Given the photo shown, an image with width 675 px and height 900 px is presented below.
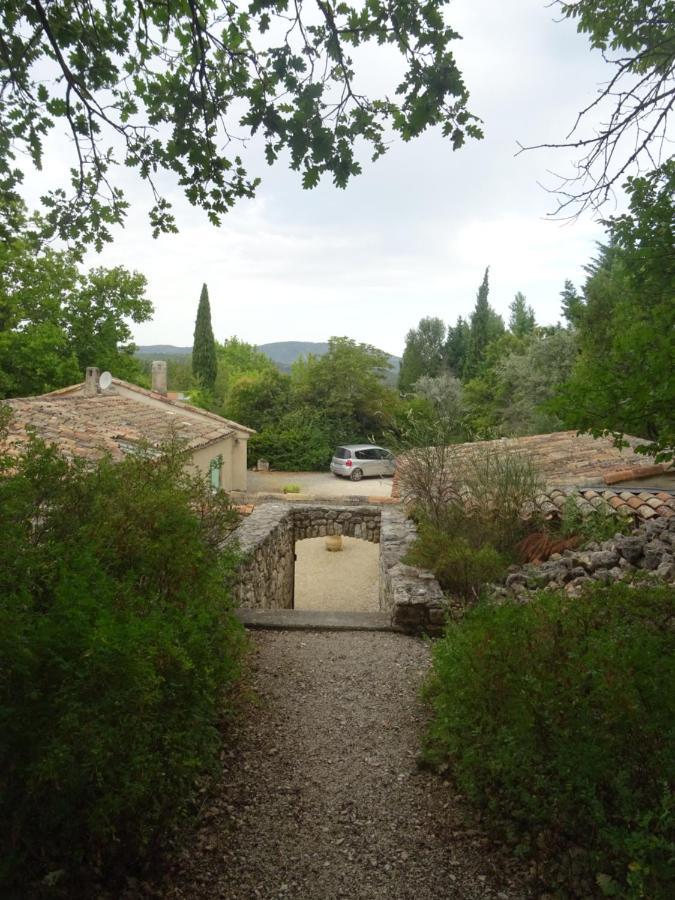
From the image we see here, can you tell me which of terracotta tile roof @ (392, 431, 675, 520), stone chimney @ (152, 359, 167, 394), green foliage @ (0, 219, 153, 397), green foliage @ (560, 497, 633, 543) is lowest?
green foliage @ (560, 497, 633, 543)

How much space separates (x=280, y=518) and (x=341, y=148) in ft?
21.1

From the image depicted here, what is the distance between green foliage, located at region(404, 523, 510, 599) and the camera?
19.0 ft

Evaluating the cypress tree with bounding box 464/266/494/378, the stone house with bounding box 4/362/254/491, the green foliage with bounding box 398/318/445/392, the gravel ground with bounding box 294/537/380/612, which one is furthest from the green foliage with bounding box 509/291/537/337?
the gravel ground with bounding box 294/537/380/612

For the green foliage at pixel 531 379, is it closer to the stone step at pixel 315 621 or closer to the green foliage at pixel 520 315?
the green foliage at pixel 520 315

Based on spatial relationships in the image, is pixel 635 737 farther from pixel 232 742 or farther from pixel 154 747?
pixel 232 742

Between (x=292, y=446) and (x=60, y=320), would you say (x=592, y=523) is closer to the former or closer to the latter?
(x=292, y=446)

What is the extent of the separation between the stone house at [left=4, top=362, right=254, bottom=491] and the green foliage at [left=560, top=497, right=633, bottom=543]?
3.96 m

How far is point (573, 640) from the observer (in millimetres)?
2676

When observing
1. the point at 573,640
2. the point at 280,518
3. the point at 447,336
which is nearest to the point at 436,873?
the point at 573,640

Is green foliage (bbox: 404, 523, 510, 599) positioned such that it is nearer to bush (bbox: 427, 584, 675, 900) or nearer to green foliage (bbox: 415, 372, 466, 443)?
bush (bbox: 427, 584, 675, 900)

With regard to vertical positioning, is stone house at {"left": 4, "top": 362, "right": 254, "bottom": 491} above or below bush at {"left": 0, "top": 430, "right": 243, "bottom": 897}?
above

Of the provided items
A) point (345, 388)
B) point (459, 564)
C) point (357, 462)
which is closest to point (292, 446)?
point (357, 462)

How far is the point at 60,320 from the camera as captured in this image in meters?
24.3

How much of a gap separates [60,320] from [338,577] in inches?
683
